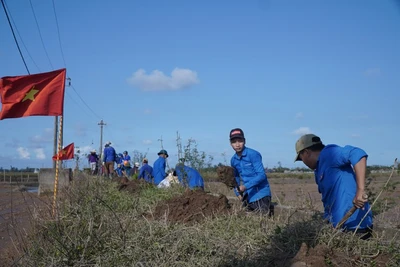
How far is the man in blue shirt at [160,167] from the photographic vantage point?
12.0 m

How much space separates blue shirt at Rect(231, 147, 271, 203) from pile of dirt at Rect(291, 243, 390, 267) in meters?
2.64

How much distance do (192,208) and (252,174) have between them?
975 mm

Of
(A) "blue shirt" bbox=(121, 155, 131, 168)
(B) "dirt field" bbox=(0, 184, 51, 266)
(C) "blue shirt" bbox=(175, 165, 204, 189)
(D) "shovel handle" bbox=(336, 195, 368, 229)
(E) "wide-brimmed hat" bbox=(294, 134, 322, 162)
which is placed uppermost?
(A) "blue shirt" bbox=(121, 155, 131, 168)

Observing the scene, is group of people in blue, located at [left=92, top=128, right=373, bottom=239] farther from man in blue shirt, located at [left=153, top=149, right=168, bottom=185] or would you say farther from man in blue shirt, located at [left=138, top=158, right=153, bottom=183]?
man in blue shirt, located at [left=138, top=158, right=153, bottom=183]

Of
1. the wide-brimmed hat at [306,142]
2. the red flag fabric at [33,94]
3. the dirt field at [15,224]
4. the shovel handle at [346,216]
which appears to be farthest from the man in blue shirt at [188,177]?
the shovel handle at [346,216]

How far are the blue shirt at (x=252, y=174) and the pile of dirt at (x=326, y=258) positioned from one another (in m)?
2.64

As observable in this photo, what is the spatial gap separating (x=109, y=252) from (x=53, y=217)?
1423 mm

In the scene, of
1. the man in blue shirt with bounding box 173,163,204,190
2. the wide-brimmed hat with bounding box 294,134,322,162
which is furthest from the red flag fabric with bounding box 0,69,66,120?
the wide-brimmed hat with bounding box 294,134,322,162

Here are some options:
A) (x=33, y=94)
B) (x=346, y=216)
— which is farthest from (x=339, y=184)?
(x=33, y=94)

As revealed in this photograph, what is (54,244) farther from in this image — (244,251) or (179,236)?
(244,251)

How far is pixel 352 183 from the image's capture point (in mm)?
4355

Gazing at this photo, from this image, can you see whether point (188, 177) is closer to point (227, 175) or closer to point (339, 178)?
point (227, 175)

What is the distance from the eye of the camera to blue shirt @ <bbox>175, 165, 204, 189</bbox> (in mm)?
9547

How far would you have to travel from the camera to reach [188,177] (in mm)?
9570
